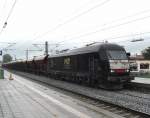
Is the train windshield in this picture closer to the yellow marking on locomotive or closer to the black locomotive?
the black locomotive

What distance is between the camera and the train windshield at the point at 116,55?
24.7 meters

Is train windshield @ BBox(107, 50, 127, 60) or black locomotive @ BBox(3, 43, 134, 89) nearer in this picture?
black locomotive @ BBox(3, 43, 134, 89)

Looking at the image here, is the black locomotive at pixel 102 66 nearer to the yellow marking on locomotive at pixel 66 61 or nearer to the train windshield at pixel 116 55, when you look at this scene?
the train windshield at pixel 116 55

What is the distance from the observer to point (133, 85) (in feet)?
82.3

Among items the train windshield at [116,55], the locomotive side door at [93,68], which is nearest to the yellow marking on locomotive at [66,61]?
the locomotive side door at [93,68]

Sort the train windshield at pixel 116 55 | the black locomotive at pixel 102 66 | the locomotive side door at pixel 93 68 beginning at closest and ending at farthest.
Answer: the black locomotive at pixel 102 66
the train windshield at pixel 116 55
the locomotive side door at pixel 93 68

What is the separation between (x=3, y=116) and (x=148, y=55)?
3317 inches

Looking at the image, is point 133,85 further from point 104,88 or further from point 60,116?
point 60,116

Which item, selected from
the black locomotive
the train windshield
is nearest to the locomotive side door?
the black locomotive

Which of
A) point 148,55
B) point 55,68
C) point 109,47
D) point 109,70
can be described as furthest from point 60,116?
point 148,55

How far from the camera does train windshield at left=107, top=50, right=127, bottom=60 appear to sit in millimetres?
24677

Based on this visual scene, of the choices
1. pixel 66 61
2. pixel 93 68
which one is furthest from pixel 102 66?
pixel 66 61

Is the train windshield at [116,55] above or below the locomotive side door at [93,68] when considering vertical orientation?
above

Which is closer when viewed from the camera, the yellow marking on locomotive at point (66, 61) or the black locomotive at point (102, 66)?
the black locomotive at point (102, 66)
